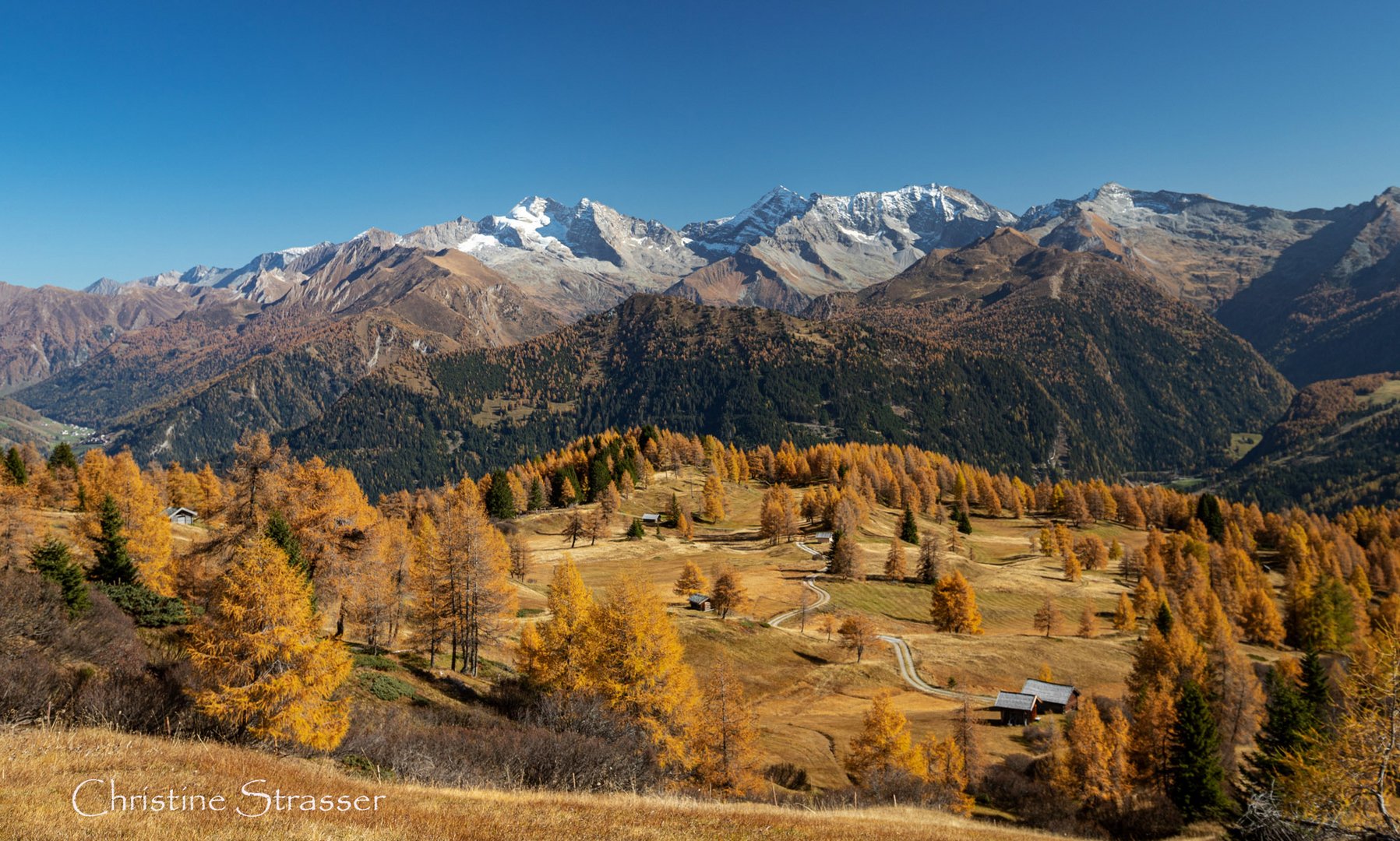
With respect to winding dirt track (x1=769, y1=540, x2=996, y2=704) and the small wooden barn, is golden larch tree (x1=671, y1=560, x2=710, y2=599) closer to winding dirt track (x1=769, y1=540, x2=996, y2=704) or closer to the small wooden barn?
winding dirt track (x1=769, y1=540, x2=996, y2=704)

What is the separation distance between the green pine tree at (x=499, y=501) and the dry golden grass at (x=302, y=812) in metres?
117

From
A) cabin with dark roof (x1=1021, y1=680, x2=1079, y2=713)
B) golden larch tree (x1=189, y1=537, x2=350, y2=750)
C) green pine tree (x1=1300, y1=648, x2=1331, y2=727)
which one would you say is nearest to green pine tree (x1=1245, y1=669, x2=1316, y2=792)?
green pine tree (x1=1300, y1=648, x2=1331, y2=727)

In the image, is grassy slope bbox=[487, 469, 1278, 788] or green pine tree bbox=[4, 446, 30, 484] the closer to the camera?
grassy slope bbox=[487, 469, 1278, 788]

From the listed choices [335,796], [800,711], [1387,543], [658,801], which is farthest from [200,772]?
[1387,543]

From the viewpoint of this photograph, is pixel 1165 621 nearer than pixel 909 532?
Yes

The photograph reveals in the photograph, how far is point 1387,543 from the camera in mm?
149125

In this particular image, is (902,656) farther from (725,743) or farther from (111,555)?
(111,555)

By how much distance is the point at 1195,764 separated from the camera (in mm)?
52625

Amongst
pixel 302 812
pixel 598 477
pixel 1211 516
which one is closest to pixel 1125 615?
pixel 1211 516

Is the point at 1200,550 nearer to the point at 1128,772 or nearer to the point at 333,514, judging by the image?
the point at 1128,772

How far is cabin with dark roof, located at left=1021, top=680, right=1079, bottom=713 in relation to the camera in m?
75.6

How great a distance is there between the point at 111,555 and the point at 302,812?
44665 mm

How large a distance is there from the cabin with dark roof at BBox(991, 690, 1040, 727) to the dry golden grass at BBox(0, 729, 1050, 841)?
5925 cm

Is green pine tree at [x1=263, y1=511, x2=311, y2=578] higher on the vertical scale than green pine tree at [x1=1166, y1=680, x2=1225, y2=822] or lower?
higher
